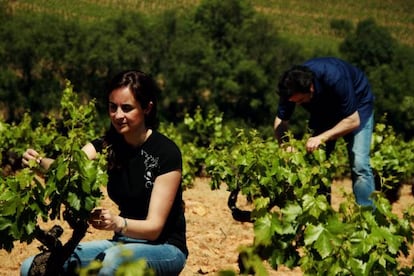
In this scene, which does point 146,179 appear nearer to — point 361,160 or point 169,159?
point 169,159

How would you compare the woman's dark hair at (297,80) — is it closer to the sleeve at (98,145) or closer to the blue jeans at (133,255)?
the sleeve at (98,145)

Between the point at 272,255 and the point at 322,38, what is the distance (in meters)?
39.3

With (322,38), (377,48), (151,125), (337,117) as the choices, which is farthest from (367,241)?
(322,38)

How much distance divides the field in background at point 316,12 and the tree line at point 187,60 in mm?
8964

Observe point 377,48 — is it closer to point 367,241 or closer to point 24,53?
point 24,53

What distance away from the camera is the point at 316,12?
47.4 m

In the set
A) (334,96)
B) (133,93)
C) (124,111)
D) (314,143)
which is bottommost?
(314,143)

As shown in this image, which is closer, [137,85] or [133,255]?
[133,255]

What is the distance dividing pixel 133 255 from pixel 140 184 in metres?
0.43

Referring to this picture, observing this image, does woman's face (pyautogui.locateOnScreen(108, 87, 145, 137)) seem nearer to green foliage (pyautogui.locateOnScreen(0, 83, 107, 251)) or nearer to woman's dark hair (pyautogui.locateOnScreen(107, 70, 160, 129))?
woman's dark hair (pyautogui.locateOnScreen(107, 70, 160, 129))

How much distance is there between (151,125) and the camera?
3414 millimetres

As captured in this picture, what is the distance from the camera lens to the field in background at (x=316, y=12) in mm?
37119

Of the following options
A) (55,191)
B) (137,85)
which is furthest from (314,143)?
(55,191)

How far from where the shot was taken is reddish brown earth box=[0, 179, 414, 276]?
536 centimetres
